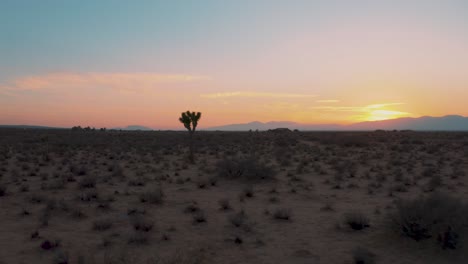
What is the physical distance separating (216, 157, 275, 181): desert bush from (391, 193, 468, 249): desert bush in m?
9.40

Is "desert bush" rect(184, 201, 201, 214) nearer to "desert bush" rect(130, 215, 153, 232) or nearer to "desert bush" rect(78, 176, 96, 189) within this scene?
"desert bush" rect(130, 215, 153, 232)

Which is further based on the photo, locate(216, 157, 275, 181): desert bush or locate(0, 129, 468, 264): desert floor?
locate(216, 157, 275, 181): desert bush

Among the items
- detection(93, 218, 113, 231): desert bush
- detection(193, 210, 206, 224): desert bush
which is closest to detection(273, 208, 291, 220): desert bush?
detection(193, 210, 206, 224): desert bush

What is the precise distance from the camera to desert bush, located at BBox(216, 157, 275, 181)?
59.8 ft

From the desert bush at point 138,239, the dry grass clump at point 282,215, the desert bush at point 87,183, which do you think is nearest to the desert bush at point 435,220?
the dry grass clump at point 282,215

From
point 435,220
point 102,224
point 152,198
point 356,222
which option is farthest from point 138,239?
point 435,220

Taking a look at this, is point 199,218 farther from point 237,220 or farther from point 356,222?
point 356,222

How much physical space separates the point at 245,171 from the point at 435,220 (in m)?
10.4

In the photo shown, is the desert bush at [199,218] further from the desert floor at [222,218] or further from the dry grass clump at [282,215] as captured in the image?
the dry grass clump at [282,215]

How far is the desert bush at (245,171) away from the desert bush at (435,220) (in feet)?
30.9

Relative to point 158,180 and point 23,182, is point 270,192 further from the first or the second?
point 23,182

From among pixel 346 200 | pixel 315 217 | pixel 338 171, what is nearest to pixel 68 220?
pixel 315 217

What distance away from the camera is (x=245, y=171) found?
60.2 ft

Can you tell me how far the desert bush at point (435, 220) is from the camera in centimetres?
848
